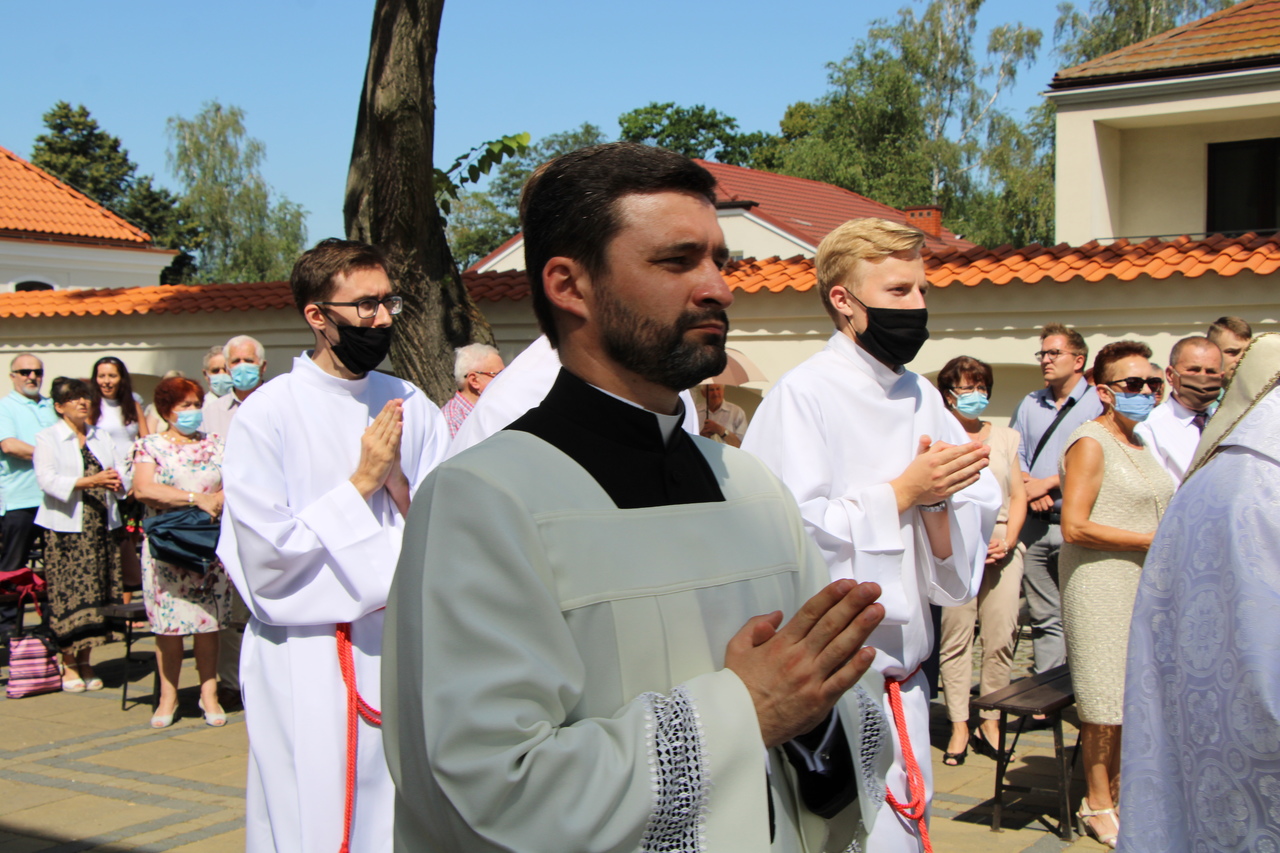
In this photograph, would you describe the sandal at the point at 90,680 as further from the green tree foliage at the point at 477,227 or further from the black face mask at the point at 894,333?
the green tree foliage at the point at 477,227

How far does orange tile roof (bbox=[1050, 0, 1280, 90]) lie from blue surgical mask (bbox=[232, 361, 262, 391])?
1513 cm

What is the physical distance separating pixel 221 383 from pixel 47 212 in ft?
70.1

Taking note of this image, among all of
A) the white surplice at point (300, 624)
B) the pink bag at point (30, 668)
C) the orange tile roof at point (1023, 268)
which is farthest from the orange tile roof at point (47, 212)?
the white surplice at point (300, 624)

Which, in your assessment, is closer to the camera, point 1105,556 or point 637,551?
point 637,551

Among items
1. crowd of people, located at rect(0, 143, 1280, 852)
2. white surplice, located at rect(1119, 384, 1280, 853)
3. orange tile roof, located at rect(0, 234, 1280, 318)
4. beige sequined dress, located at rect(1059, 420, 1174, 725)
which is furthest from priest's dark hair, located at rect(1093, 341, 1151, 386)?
orange tile roof, located at rect(0, 234, 1280, 318)

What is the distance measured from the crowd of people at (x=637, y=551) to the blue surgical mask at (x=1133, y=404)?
1 centimetres

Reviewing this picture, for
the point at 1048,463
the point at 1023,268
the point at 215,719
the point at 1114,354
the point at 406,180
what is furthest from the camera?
the point at 1023,268

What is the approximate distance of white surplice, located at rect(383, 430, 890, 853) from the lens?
1555 millimetres

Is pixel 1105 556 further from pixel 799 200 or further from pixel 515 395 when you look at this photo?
pixel 799 200

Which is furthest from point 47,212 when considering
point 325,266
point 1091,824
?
point 1091,824

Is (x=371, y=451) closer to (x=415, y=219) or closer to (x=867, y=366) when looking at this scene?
(x=867, y=366)

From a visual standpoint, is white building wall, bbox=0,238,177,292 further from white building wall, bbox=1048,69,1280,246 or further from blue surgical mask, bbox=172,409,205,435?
blue surgical mask, bbox=172,409,205,435

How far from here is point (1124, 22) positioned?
3422 centimetres

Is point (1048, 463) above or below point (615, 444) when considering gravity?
below
